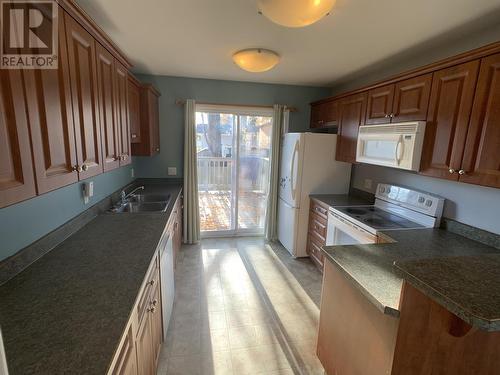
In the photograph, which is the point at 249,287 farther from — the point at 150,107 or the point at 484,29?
the point at 484,29

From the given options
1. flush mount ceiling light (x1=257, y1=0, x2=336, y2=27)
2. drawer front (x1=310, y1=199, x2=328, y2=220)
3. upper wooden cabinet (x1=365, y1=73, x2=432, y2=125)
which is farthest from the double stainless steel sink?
upper wooden cabinet (x1=365, y1=73, x2=432, y2=125)

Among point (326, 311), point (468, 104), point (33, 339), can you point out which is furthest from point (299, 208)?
point (33, 339)

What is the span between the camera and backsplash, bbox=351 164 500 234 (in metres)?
1.80

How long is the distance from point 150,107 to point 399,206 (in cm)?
298

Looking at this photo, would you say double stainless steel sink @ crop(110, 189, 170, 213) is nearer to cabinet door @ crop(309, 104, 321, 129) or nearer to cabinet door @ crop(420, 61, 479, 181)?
cabinet door @ crop(309, 104, 321, 129)

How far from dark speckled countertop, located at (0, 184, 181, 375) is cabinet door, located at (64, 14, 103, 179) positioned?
18.9 inches

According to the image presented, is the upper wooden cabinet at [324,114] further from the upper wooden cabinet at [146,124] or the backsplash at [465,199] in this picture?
the upper wooden cabinet at [146,124]

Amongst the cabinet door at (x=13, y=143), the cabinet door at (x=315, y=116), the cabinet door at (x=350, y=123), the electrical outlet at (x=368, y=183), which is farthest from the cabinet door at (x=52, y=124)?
the cabinet door at (x=315, y=116)

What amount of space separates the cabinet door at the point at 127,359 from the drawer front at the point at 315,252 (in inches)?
94.8

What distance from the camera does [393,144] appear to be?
85.6 inches

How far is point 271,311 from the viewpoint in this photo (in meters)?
2.38

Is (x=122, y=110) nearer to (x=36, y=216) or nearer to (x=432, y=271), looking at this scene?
(x=36, y=216)

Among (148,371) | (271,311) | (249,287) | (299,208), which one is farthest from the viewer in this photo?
(299,208)

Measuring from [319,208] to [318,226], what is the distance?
23cm
